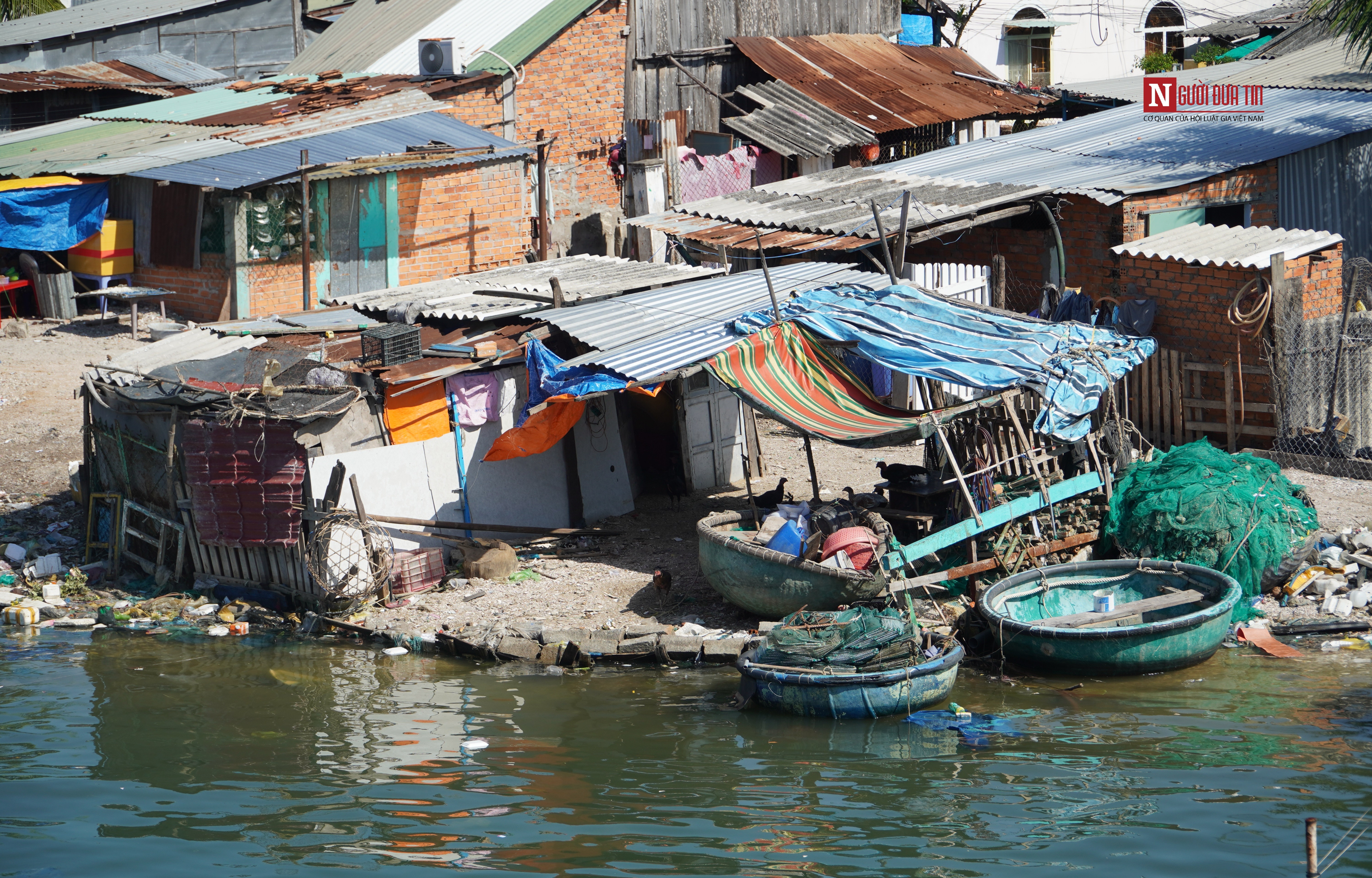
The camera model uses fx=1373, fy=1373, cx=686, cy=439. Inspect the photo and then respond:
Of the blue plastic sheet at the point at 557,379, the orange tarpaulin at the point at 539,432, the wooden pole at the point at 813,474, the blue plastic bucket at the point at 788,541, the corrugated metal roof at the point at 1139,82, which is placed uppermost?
the corrugated metal roof at the point at 1139,82

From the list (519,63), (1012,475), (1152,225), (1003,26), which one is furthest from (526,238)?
(1003,26)

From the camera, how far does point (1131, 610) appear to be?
36.2 ft

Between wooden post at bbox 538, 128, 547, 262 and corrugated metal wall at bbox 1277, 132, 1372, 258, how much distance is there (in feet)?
32.6

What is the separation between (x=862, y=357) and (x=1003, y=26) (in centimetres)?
2618

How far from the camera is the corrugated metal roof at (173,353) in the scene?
549 inches

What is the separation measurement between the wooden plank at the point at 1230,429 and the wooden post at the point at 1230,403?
11mm

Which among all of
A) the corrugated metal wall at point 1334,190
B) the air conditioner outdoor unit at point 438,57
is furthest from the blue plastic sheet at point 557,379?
the air conditioner outdoor unit at point 438,57

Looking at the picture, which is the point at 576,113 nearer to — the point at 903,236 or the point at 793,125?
the point at 793,125

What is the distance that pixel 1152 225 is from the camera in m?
16.3

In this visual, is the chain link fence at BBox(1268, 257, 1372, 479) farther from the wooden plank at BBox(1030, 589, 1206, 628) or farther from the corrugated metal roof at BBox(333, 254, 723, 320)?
the corrugated metal roof at BBox(333, 254, 723, 320)

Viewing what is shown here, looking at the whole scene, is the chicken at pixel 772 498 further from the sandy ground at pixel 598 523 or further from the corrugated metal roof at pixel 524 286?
the corrugated metal roof at pixel 524 286

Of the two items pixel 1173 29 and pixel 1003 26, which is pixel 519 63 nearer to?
pixel 1003 26

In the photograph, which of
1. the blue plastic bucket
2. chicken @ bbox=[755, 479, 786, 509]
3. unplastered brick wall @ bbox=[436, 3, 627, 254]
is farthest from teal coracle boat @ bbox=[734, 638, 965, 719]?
unplastered brick wall @ bbox=[436, 3, 627, 254]

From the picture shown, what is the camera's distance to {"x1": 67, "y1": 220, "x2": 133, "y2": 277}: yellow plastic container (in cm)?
1933
